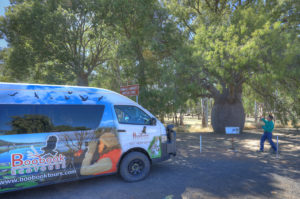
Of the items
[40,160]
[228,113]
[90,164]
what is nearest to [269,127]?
[228,113]

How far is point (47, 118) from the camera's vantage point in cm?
441

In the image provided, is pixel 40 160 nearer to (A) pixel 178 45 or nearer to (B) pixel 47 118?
(B) pixel 47 118

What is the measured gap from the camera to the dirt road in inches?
178

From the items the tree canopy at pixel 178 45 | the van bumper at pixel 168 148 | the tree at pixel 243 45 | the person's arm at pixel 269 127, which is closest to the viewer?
the van bumper at pixel 168 148

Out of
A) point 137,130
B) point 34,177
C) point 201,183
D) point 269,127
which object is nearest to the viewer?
point 34,177

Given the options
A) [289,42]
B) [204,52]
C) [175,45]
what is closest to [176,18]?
[175,45]

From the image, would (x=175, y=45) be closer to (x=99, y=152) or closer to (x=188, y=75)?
(x=188, y=75)

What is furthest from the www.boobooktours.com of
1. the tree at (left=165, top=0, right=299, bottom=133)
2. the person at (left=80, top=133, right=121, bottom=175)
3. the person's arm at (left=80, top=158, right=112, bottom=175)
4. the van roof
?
the tree at (left=165, top=0, right=299, bottom=133)

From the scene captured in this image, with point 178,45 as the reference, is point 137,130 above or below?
below

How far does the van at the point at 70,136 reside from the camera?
406cm

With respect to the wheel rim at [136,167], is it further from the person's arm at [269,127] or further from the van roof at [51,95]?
the person's arm at [269,127]

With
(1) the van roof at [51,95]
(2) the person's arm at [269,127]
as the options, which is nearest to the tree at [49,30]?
(1) the van roof at [51,95]

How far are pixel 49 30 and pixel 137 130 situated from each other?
1029cm

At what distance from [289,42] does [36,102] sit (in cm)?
968
